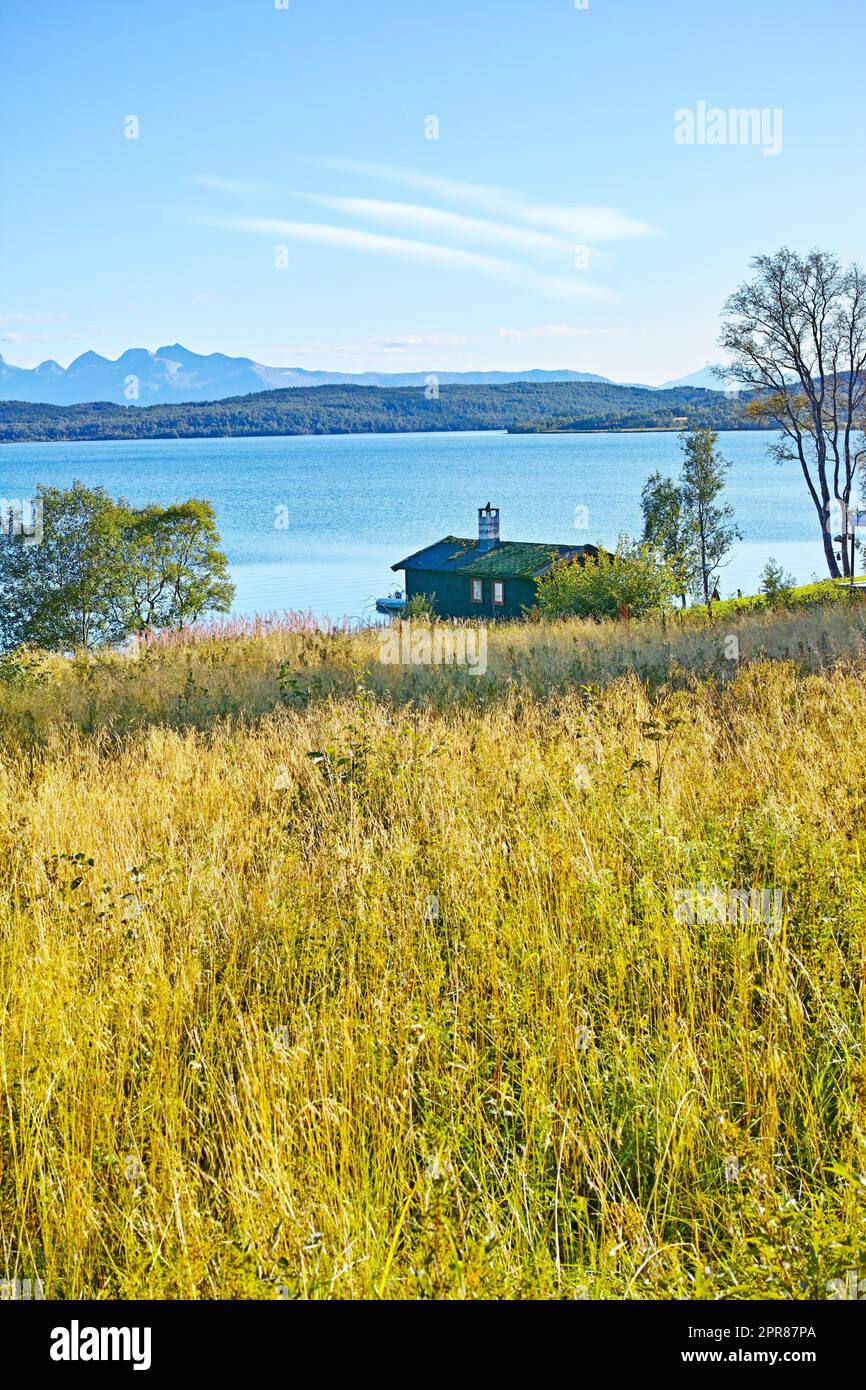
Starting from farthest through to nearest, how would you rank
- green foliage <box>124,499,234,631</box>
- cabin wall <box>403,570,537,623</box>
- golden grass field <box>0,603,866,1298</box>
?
green foliage <box>124,499,234,631</box>
cabin wall <box>403,570,537,623</box>
golden grass field <box>0,603,866,1298</box>

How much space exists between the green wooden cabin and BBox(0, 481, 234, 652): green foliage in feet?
39.0

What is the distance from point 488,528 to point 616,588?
102 ft

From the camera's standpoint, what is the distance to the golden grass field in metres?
2.70

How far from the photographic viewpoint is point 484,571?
52219 millimetres

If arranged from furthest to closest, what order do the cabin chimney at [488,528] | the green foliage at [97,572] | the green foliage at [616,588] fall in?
1. the cabin chimney at [488,528]
2. the green foliage at [97,572]
3. the green foliage at [616,588]

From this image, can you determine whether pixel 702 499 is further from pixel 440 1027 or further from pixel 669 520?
pixel 440 1027

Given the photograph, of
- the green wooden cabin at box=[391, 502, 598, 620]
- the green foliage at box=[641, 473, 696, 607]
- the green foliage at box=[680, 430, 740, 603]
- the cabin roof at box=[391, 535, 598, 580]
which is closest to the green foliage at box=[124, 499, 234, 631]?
the green wooden cabin at box=[391, 502, 598, 620]

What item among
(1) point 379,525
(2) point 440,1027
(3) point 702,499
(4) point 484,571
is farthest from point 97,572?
(1) point 379,525

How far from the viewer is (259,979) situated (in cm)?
411

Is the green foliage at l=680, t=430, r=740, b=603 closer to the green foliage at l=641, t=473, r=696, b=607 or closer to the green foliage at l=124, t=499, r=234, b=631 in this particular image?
the green foliage at l=641, t=473, r=696, b=607

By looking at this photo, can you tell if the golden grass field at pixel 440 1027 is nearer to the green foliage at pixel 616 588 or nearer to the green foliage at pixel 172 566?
the green foliage at pixel 616 588

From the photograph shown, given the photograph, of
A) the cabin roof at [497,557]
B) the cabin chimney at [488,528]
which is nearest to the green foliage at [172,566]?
the cabin roof at [497,557]

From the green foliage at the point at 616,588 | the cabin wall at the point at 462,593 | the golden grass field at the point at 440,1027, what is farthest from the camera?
the cabin wall at the point at 462,593

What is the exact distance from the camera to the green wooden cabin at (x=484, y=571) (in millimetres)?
49375
